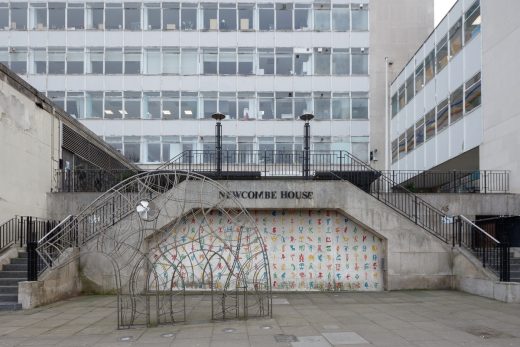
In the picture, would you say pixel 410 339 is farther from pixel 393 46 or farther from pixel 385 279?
pixel 393 46

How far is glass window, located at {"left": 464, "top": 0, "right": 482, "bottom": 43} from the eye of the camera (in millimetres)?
22156

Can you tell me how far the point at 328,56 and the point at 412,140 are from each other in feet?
34.6

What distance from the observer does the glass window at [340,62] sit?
37.5m

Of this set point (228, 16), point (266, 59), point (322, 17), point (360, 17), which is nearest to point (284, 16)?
point (322, 17)

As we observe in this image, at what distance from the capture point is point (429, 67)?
28078mm

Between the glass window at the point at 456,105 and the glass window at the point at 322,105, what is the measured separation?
43.4 ft

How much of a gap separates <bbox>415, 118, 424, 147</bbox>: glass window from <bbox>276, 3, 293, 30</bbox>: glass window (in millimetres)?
13678

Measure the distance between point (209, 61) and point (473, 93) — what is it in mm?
20777

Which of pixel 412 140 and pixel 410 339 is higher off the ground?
pixel 412 140

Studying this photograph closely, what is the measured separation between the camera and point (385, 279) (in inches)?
682

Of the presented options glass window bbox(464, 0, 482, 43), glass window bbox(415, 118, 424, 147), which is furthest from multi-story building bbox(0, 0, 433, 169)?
glass window bbox(464, 0, 482, 43)

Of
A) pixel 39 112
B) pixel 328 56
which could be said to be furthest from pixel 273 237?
pixel 328 56

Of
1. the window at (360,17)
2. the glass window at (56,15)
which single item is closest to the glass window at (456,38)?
the window at (360,17)

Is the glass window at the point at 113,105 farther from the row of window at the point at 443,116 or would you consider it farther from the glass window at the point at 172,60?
the row of window at the point at 443,116
